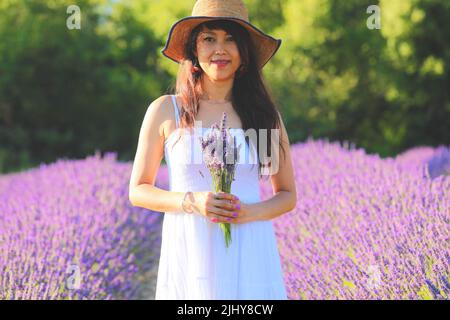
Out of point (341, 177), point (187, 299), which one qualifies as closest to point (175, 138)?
point (187, 299)

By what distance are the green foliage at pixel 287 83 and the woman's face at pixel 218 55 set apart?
11447 millimetres

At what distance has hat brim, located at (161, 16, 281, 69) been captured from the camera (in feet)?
8.56

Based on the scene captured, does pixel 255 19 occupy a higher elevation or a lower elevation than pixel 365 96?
higher

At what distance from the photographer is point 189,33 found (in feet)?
8.98

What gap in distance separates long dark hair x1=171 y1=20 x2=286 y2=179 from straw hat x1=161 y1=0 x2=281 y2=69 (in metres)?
0.03

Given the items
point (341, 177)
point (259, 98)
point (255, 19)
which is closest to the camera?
point (259, 98)

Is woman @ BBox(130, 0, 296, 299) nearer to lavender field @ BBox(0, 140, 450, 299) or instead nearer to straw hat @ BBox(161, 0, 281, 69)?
straw hat @ BBox(161, 0, 281, 69)

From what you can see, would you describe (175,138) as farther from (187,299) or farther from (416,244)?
(416,244)

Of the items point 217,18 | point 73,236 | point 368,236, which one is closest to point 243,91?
point 217,18

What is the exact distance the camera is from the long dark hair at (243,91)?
2.58 metres

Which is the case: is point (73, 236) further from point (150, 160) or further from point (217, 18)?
point (217, 18)

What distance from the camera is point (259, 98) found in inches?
105

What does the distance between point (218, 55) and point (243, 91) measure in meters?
0.20
